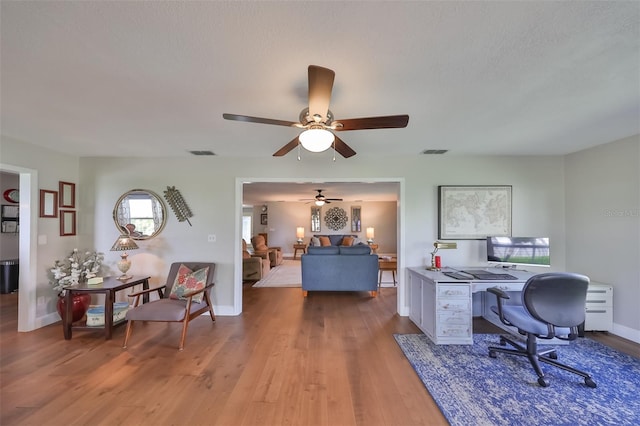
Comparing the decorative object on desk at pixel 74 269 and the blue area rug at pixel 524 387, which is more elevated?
the decorative object on desk at pixel 74 269

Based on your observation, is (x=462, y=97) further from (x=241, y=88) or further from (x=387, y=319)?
(x=387, y=319)

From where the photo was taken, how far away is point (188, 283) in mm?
3336

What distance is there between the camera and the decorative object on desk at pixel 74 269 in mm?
3367

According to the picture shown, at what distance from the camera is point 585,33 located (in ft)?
4.52

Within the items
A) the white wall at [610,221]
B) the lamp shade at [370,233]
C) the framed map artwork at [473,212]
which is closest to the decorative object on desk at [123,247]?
the framed map artwork at [473,212]

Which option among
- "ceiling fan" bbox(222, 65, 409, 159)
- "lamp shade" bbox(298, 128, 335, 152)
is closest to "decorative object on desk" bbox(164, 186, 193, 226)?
"ceiling fan" bbox(222, 65, 409, 159)

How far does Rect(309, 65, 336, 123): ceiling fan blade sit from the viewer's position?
1.43m

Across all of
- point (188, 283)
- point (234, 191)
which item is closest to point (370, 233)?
point (234, 191)

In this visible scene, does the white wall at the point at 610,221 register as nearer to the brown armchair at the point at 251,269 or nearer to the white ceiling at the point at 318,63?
the white ceiling at the point at 318,63

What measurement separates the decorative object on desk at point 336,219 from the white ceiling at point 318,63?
781 centimetres

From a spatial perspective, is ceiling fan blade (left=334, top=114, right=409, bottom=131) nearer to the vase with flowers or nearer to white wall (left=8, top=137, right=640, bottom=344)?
white wall (left=8, top=137, right=640, bottom=344)

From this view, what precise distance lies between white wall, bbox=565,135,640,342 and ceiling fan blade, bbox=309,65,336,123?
12.2 ft

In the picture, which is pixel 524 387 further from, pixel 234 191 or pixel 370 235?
pixel 370 235

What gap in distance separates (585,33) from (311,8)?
55.1 inches
